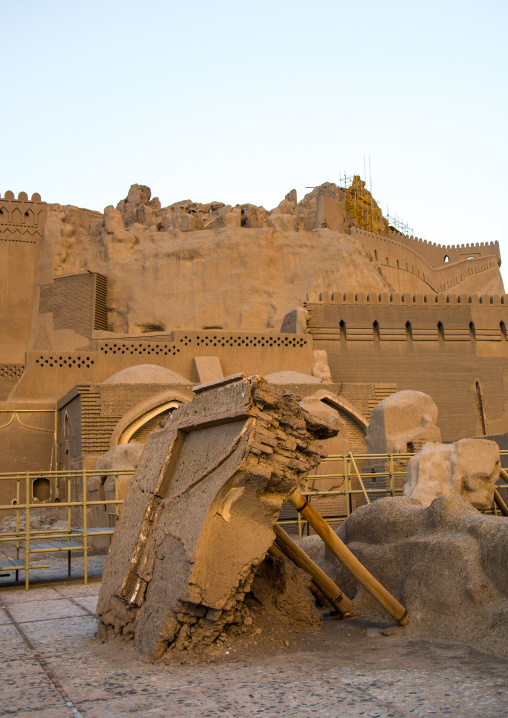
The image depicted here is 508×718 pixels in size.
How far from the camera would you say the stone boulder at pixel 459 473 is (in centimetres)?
771

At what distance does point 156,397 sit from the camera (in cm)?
1603

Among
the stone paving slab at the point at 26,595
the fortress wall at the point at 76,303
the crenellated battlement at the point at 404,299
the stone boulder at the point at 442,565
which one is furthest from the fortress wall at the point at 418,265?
the stone boulder at the point at 442,565

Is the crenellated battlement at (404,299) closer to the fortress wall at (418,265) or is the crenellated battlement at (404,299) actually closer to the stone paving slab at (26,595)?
the fortress wall at (418,265)

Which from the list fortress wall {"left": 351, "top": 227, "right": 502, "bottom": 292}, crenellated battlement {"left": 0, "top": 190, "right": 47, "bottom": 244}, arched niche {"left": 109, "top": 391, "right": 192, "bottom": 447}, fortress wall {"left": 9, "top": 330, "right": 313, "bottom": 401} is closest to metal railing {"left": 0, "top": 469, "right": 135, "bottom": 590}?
arched niche {"left": 109, "top": 391, "right": 192, "bottom": 447}

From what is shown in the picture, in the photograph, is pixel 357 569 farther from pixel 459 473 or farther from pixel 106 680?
pixel 459 473

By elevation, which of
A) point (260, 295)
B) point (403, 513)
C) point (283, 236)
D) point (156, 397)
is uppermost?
point (283, 236)

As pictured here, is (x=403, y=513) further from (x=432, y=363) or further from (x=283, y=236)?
(x=283, y=236)

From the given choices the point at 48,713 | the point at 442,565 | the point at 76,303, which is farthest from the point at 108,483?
the point at 76,303

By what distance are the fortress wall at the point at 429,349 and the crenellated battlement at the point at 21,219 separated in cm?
1311

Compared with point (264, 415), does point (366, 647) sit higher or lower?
lower

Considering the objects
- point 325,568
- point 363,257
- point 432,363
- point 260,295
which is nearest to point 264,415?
point 325,568

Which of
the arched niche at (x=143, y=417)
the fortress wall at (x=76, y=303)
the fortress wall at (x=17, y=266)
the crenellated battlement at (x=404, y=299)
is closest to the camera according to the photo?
the arched niche at (x=143, y=417)

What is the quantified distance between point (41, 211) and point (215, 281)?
24.6 feet

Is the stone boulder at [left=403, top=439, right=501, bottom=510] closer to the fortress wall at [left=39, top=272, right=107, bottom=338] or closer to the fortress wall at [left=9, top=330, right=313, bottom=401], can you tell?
the fortress wall at [left=9, top=330, right=313, bottom=401]
